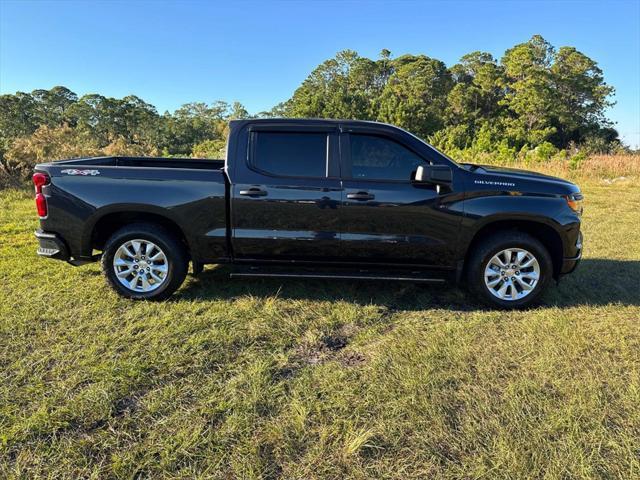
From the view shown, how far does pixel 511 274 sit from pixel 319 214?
198 cm

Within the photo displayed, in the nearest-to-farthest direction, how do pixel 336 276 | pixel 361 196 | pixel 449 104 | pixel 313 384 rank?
pixel 313 384 < pixel 361 196 < pixel 336 276 < pixel 449 104

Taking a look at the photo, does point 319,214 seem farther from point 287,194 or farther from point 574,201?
point 574,201

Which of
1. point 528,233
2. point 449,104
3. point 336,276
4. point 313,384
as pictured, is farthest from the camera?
point 449,104

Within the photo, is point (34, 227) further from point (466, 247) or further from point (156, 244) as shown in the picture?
point (466, 247)

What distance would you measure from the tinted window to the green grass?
4.30 ft

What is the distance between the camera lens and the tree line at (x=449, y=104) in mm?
39781

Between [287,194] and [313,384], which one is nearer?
[313,384]

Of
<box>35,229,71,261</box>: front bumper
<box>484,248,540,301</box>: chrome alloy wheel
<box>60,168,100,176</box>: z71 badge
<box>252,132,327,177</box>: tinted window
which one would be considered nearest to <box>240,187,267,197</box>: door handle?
<box>252,132,327,177</box>: tinted window

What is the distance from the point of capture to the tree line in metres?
39.8

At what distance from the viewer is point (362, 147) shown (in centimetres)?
414

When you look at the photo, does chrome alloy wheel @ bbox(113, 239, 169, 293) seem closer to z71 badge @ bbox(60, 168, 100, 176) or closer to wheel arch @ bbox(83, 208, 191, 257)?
wheel arch @ bbox(83, 208, 191, 257)

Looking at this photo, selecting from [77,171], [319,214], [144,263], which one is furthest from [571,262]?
[77,171]

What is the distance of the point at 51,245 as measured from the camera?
4.10 meters

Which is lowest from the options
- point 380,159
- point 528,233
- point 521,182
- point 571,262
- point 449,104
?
point 571,262
